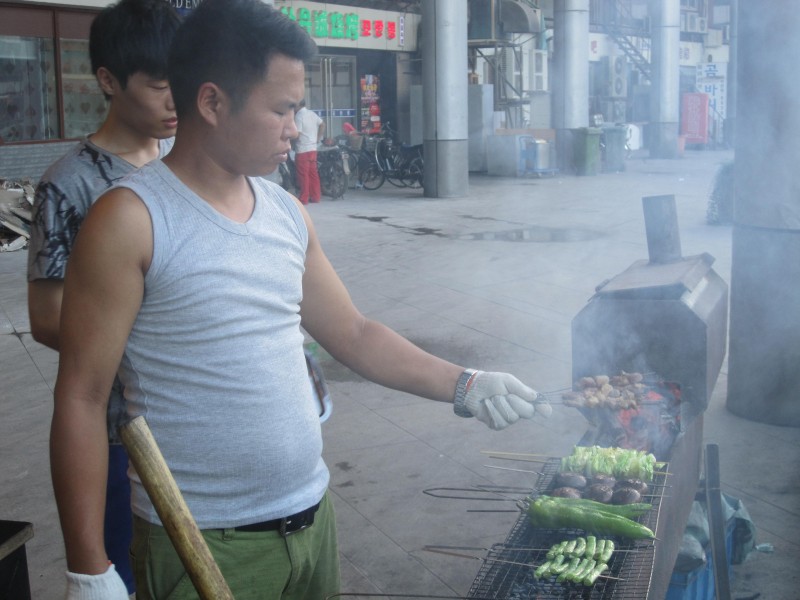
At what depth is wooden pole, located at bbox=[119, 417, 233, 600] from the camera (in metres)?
1.64

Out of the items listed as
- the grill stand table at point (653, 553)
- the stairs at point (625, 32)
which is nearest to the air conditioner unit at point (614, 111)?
the stairs at point (625, 32)

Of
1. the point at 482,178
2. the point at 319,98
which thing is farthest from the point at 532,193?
the point at 319,98

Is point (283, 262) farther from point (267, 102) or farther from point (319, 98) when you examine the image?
point (319, 98)

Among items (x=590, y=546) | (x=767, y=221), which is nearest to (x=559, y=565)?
(x=590, y=546)

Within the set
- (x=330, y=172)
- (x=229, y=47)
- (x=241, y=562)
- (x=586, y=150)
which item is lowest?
(x=241, y=562)

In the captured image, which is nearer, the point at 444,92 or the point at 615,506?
the point at 615,506

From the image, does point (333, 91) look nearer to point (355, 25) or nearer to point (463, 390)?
point (355, 25)

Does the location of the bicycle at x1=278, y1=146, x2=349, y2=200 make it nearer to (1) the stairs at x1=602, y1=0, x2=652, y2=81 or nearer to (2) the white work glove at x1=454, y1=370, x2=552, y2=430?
(2) the white work glove at x1=454, y1=370, x2=552, y2=430

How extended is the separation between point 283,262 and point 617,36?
31.7 m

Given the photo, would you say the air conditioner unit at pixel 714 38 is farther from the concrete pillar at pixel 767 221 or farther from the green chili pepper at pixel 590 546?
the green chili pepper at pixel 590 546

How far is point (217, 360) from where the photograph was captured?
1937 mm

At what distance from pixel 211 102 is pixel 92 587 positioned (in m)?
1.03

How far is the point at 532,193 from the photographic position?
61.9ft

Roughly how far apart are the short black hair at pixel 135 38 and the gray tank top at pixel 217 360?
0.70m
